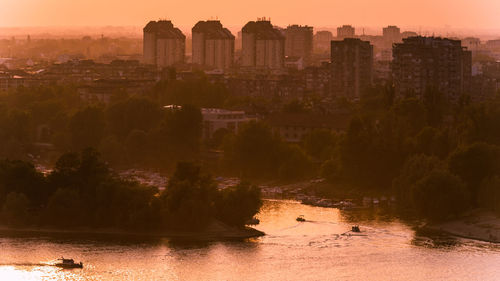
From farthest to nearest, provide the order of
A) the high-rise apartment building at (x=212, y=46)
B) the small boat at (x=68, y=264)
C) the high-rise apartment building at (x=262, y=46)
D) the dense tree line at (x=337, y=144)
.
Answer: the high-rise apartment building at (x=212, y=46), the high-rise apartment building at (x=262, y=46), the dense tree line at (x=337, y=144), the small boat at (x=68, y=264)

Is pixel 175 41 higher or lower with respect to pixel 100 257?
higher

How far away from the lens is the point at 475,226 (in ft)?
86.1

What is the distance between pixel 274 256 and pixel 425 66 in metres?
29.9

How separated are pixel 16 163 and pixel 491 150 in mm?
9763

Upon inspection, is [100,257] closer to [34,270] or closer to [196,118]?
[34,270]

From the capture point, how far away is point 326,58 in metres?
95.4

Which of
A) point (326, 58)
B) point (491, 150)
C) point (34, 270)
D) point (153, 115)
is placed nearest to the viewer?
point (34, 270)

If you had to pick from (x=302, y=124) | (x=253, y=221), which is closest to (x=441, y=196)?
(x=253, y=221)

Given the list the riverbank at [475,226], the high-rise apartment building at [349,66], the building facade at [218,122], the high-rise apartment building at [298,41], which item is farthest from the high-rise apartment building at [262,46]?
the riverbank at [475,226]

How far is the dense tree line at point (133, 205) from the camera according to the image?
85.1 feet

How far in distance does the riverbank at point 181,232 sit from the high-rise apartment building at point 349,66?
3349 cm

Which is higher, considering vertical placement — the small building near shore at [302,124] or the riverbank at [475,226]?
the small building near shore at [302,124]

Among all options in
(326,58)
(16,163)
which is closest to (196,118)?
(16,163)

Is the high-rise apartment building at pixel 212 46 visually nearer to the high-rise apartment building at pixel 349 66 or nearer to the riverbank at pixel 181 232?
the high-rise apartment building at pixel 349 66
